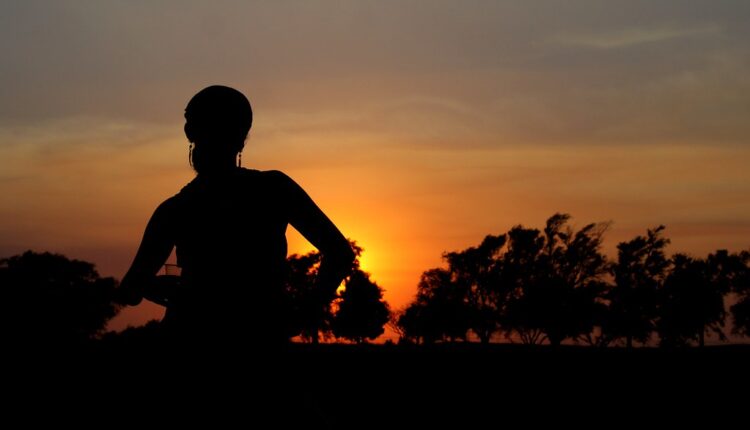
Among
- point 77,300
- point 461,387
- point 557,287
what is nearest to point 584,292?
point 557,287

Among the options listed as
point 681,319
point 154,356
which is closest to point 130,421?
point 154,356

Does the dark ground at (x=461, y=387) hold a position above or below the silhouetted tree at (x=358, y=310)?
below

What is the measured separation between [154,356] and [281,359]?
1.61 ft

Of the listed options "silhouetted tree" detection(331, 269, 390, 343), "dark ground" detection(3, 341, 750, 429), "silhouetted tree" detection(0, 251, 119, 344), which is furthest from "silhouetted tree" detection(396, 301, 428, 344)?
"dark ground" detection(3, 341, 750, 429)

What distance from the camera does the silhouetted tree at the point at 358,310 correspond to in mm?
99062

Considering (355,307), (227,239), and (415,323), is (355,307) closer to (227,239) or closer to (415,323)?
(415,323)

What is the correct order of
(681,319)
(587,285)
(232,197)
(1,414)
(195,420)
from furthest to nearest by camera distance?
(587,285) < (681,319) < (1,414) < (232,197) < (195,420)

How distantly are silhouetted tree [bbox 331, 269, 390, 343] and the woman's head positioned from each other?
308 feet

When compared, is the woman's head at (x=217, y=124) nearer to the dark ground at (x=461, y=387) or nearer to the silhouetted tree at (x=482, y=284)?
the dark ground at (x=461, y=387)

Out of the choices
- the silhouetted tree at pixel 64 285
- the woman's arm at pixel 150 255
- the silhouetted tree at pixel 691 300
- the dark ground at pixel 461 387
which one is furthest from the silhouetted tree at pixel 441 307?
the woman's arm at pixel 150 255

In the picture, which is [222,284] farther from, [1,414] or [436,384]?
[436,384]

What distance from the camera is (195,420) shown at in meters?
3.26

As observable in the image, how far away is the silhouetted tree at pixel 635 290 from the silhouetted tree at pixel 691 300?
151cm

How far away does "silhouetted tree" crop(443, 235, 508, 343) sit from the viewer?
107m
